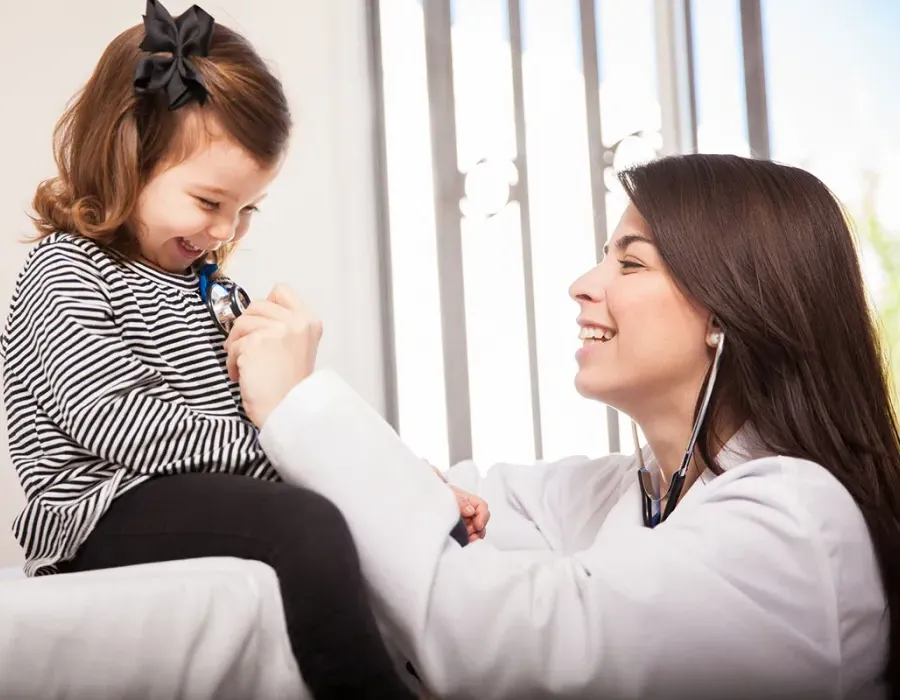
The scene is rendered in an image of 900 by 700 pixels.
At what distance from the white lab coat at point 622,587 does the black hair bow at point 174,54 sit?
1.69 feet

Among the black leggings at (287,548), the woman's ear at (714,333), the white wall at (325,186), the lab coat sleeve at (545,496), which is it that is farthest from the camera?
the white wall at (325,186)

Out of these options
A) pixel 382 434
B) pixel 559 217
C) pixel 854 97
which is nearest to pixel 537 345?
pixel 559 217

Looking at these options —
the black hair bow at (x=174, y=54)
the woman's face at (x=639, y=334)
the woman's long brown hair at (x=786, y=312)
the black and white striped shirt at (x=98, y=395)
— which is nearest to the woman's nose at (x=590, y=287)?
the woman's face at (x=639, y=334)

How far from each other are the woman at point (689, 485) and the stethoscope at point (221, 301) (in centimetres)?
11

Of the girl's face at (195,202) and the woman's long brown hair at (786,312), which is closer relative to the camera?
the woman's long brown hair at (786,312)

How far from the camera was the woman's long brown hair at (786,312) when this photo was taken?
3.74ft

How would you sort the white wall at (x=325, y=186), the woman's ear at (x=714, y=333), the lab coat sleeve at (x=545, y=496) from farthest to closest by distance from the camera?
the white wall at (x=325, y=186), the lab coat sleeve at (x=545, y=496), the woman's ear at (x=714, y=333)

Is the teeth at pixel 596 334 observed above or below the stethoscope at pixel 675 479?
above

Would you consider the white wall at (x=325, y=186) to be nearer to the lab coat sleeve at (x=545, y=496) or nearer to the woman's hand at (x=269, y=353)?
the lab coat sleeve at (x=545, y=496)

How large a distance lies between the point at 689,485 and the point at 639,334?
0.24 m

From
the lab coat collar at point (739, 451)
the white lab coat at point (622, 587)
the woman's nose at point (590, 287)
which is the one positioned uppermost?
the woman's nose at point (590, 287)

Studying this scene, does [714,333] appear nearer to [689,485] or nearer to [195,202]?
[689,485]

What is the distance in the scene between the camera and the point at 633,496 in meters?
1.27

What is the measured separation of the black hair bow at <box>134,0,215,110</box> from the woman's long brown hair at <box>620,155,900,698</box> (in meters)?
0.65
